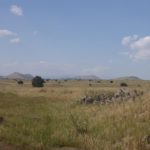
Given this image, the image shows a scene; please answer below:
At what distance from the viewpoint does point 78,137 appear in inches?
605

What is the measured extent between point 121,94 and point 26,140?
63.8 feet

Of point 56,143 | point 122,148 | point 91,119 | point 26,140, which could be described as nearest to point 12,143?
point 26,140

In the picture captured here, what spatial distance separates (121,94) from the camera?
108 feet

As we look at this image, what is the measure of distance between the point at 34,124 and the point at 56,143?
546cm

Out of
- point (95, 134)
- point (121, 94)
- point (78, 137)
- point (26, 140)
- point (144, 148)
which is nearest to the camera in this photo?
point (144, 148)

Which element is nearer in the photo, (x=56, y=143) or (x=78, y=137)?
(x=56, y=143)

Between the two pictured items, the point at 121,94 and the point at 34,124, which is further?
the point at 121,94

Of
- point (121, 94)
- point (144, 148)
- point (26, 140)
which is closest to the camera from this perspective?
point (144, 148)

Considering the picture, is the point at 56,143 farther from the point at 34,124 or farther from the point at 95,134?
the point at 34,124

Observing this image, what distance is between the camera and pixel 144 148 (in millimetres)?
13078

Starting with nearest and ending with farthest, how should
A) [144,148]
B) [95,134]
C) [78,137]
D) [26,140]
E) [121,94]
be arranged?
[144,148] < [26,140] < [78,137] < [95,134] < [121,94]

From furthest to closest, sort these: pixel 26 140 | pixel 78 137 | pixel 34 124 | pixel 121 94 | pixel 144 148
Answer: pixel 121 94 → pixel 34 124 → pixel 78 137 → pixel 26 140 → pixel 144 148

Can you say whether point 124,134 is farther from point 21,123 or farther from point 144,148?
point 21,123

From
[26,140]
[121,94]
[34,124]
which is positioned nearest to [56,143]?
[26,140]
